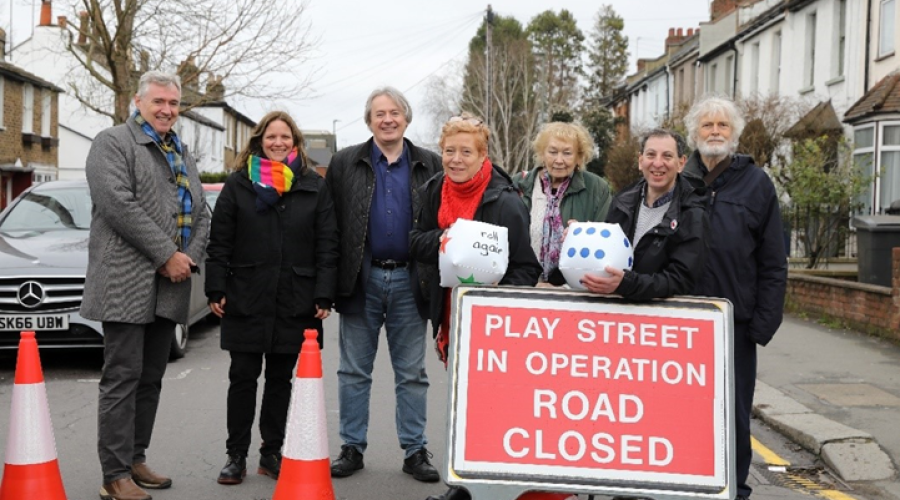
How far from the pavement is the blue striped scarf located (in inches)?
168

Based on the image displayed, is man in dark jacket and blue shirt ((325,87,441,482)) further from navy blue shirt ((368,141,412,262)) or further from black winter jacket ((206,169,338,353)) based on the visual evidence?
black winter jacket ((206,169,338,353))

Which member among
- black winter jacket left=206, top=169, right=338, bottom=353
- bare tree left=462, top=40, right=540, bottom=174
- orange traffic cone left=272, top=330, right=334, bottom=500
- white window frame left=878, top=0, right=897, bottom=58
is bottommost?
orange traffic cone left=272, top=330, right=334, bottom=500

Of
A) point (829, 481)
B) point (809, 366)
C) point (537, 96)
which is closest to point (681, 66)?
point (537, 96)

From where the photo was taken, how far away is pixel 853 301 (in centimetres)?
1269

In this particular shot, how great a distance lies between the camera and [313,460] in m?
4.77

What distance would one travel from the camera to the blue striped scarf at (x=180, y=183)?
5461mm

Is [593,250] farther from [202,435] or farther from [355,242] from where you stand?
[202,435]

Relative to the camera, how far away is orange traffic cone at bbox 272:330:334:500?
475 cm

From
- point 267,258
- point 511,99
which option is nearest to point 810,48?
point 267,258

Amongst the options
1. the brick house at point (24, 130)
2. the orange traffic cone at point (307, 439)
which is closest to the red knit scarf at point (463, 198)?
the orange traffic cone at point (307, 439)

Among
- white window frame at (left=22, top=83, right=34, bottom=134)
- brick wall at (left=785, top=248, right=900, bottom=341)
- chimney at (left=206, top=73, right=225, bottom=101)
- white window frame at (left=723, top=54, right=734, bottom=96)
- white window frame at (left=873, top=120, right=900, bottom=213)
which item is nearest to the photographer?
brick wall at (left=785, top=248, right=900, bottom=341)

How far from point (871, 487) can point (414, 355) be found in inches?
113

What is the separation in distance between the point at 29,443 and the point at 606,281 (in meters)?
2.80

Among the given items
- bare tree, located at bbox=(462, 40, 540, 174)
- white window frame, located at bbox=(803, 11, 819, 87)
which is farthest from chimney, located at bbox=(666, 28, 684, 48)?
white window frame, located at bbox=(803, 11, 819, 87)
